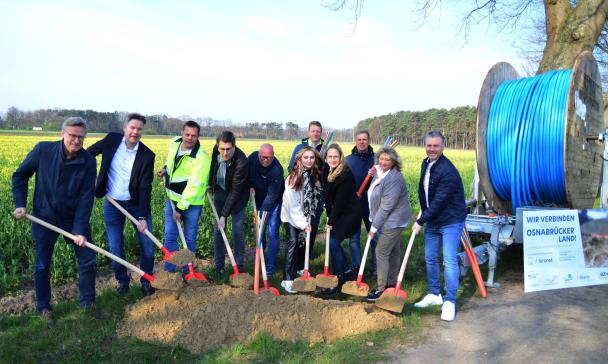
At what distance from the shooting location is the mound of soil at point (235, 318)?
13.6 ft

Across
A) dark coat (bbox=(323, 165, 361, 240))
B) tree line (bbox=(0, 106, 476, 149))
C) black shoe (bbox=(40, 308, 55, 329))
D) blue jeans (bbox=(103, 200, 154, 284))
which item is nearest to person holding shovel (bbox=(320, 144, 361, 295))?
dark coat (bbox=(323, 165, 361, 240))

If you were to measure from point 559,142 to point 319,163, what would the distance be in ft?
10.1

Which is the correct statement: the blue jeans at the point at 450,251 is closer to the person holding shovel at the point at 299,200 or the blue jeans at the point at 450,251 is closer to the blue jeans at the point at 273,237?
the person holding shovel at the point at 299,200

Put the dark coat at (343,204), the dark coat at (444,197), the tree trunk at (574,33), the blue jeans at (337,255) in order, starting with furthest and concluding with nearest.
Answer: the tree trunk at (574,33) < the blue jeans at (337,255) < the dark coat at (343,204) < the dark coat at (444,197)

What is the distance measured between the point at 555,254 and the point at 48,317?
5913 mm

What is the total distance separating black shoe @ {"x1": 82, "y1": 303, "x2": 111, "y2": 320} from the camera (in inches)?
181

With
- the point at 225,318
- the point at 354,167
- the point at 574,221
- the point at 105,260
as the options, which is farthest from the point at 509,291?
the point at 105,260

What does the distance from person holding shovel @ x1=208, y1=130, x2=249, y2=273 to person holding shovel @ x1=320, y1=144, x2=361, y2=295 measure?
103cm

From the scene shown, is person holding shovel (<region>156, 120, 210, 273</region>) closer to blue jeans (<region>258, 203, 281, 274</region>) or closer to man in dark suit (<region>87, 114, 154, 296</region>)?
man in dark suit (<region>87, 114, 154, 296</region>)

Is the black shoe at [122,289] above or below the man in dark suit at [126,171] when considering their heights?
below

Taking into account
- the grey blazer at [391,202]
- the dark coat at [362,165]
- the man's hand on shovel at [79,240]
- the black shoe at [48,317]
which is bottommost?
the black shoe at [48,317]

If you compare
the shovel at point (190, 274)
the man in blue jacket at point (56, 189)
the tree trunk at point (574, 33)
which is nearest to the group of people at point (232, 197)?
the man in blue jacket at point (56, 189)

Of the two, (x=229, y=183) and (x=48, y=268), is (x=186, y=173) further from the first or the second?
(x=48, y=268)

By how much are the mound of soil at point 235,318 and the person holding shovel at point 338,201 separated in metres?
0.90
